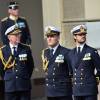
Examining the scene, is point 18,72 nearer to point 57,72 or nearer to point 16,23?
point 57,72

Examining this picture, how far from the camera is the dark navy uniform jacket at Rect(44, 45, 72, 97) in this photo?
10.9 meters

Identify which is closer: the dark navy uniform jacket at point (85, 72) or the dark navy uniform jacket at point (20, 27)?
the dark navy uniform jacket at point (85, 72)

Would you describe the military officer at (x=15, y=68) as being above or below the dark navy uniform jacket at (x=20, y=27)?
below

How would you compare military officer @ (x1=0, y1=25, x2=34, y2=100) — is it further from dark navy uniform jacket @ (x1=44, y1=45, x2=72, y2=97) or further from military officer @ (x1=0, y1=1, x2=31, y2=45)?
military officer @ (x1=0, y1=1, x2=31, y2=45)

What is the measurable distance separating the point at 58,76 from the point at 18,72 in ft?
2.44

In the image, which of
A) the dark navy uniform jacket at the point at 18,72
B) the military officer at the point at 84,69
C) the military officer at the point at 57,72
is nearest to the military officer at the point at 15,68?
the dark navy uniform jacket at the point at 18,72

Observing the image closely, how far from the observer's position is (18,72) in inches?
441

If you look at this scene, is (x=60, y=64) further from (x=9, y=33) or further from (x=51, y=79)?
(x=9, y=33)

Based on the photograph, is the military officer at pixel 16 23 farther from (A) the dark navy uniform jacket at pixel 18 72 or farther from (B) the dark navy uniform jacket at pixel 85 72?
(B) the dark navy uniform jacket at pixel 85 72

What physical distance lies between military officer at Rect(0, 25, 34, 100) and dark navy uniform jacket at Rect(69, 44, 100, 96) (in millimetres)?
905

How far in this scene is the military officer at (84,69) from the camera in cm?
1067

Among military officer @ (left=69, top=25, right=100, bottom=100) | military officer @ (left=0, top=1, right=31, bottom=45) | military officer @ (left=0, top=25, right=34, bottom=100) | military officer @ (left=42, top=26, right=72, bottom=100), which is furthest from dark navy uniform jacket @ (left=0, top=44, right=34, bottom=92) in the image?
military officer @ (left=0, top=1, right=31, bottom=45)

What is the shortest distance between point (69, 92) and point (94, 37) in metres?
2.38

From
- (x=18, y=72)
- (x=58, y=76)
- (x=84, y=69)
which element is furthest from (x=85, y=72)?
(x=18, y=72)
